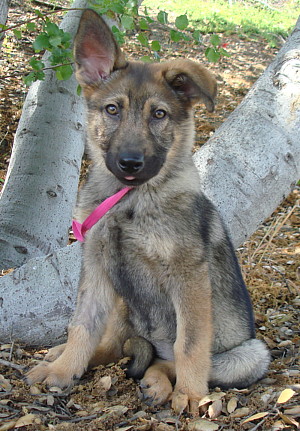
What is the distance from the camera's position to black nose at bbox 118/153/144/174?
2969mm

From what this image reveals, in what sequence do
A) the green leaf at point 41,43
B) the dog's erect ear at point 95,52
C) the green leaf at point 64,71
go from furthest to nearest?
the green leaf at point 64,71
the green leaf at point 41,43
the dog's erect ear at point 95,52

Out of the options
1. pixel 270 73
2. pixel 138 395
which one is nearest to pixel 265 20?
pixel 270 73

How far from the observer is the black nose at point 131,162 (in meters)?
2.97

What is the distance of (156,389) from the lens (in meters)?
3.02

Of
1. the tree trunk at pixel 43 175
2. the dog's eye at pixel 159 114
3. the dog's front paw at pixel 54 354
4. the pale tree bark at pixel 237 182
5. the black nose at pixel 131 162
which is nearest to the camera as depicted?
the black nose at pixel 131 162

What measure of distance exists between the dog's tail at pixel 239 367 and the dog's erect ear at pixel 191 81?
60.5 inches

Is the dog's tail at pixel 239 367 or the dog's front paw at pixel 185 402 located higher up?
the dog's tail at pixel 239 367

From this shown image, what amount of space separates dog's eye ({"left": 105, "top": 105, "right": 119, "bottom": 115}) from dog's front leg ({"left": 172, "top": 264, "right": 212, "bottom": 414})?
1.08 metres

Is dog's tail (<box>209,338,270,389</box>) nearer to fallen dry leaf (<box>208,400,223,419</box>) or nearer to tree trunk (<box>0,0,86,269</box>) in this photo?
fallen dry leaf (<box>208,400,223,419</box>)

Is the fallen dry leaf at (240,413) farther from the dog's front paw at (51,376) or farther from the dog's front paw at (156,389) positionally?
the dog's front paw at (51,376)

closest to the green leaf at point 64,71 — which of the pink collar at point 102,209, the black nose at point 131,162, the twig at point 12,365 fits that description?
the pink collar at point 102,209

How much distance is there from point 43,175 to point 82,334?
6.33 feet

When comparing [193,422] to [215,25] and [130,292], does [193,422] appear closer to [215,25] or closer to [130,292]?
[130,292]

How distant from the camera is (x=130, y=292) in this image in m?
3.29
